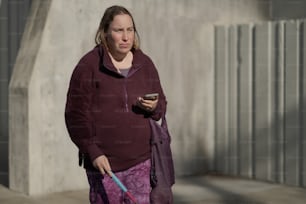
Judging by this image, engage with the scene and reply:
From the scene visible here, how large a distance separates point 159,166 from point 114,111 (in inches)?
14.6

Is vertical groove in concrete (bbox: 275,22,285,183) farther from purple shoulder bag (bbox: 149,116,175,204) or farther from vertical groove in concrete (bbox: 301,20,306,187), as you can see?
purple shoulder bag (bbox: 149,116,175,204)

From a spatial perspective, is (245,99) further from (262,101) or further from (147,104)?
(147,104)

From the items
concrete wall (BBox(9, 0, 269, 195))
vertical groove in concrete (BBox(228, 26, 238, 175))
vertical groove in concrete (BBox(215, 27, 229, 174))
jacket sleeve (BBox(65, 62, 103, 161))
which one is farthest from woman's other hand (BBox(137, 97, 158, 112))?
vertical groove in concrete (BBox(215, 27, 229, 174))

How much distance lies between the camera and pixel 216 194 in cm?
610

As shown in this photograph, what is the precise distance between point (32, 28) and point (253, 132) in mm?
2830

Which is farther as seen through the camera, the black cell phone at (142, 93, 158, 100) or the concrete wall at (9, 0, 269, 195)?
the concrete wall at (9, 0, 269, 195)

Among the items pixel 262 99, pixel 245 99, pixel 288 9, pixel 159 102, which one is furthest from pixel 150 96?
pixel 288 9

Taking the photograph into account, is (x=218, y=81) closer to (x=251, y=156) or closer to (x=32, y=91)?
(x=251, y=156)

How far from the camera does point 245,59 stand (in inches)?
276

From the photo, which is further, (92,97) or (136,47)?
(136,47)

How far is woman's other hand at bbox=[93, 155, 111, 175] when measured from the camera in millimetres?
2838

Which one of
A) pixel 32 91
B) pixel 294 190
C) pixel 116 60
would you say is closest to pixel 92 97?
pixel 116 60

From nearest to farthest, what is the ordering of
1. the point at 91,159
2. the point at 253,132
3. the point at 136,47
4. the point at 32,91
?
the point at 91,159 < the point at 136,47 < the point at 32,91 < the point at 253,132

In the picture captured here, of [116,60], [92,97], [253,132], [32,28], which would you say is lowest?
[253,132]
